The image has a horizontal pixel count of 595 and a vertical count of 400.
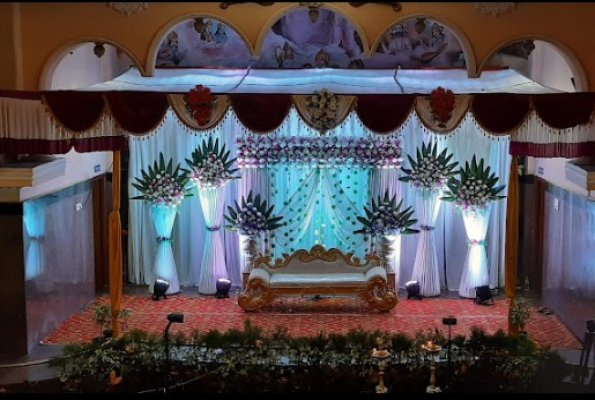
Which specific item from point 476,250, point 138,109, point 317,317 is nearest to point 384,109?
point 138,109

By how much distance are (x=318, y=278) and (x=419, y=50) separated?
12.9ft

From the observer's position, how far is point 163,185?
1471cm

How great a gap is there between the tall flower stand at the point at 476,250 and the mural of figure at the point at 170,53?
5.18m

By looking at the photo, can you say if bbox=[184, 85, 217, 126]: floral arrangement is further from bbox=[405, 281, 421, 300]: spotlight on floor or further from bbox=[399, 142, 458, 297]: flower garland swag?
bbox=[405, 281, 421, 300]: spotlight on floor

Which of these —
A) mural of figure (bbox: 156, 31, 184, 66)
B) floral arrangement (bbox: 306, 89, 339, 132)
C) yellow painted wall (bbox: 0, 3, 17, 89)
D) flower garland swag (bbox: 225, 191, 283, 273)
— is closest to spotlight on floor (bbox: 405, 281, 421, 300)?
flower garland swag (bbox: 225, 191, 283, 273)

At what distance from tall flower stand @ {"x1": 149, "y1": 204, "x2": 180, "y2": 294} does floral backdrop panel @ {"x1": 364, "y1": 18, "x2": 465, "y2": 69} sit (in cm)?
396

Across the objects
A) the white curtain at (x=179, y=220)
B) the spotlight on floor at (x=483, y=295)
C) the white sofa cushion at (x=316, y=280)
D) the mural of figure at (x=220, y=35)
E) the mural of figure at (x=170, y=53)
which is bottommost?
the spotlight on floor at (x=483, y=295)

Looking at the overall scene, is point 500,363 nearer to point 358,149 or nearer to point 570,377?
point 570,377

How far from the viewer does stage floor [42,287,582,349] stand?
13023mm

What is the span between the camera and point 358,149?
570 inches

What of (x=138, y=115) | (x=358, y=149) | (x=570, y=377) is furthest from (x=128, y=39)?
(x=570, y=377)

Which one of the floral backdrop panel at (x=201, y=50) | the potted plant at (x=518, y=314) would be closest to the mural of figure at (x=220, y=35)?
the floral backdrop panel at (x=201, y=50)

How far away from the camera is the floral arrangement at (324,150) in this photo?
1448 cm

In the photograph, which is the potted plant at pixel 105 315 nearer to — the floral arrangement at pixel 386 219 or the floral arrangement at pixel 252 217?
the floral arrangement at pixel 252 217
